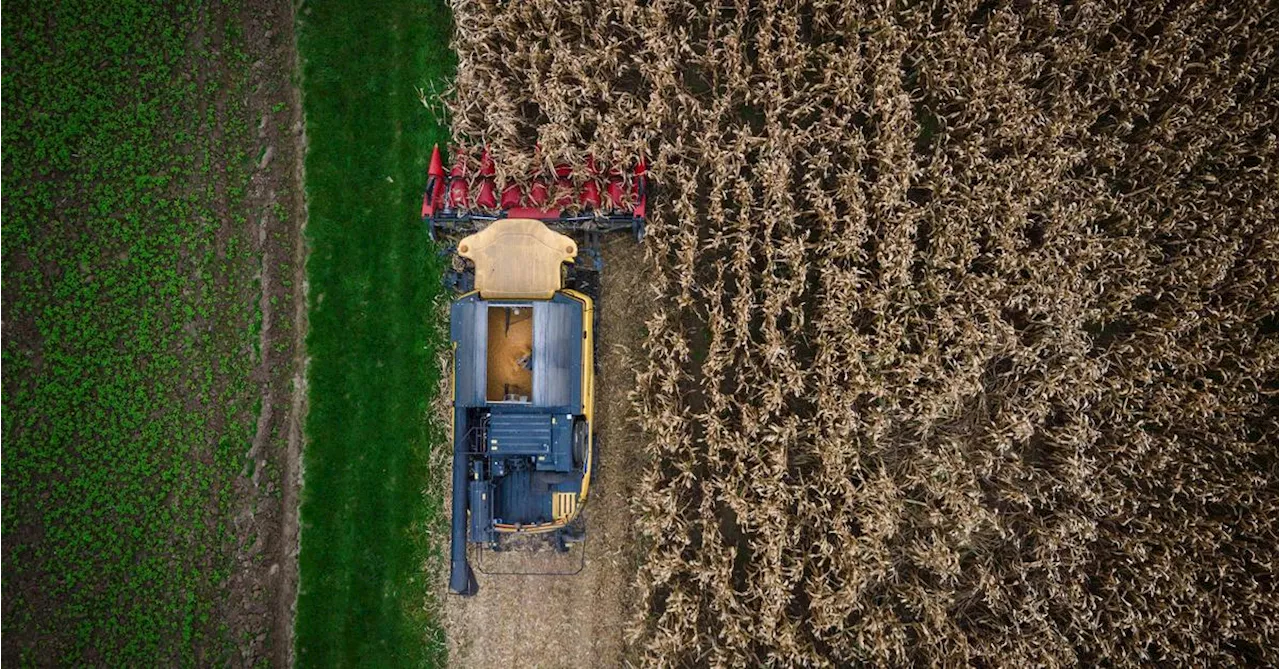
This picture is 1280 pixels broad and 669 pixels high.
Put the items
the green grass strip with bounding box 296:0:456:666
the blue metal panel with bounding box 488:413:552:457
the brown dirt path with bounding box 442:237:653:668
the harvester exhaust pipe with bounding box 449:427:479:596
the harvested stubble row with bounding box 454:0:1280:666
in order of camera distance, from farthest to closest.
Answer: the green grass strip with bounding box 296:0:456:666 < the brown dirt path with bounding box 442:237:653:668 < the harvested stubble row with bounding box 454:0:1280:666 < the harvester exhaust pipe with bounding box 449:427:479:596 < the blue metal panel with bounding box 488:413:552:457

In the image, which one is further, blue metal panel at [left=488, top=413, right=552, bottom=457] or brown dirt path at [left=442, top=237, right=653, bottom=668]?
brown dirt path at [left=442, top=237, right=653, bottom=668]

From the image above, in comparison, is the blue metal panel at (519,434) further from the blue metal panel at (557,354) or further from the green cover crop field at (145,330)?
the green cover crop field at (145,330)

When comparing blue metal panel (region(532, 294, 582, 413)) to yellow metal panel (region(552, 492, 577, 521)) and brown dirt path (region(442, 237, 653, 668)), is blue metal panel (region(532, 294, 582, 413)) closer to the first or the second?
yellow metal panel (region(552, 492, 577, 521))

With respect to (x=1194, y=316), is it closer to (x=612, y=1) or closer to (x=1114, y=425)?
(x=1114, y=425)

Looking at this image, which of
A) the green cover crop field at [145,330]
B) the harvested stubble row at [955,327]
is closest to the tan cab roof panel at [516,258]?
the harvested stubble row at [955,327]

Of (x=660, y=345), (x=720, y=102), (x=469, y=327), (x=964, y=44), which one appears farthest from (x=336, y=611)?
(x=964, y=44)

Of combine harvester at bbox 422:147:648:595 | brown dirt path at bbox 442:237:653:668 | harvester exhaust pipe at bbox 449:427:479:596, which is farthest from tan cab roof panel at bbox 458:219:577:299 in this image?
harvester exhaust pipe at bbox 449:427:479:596
